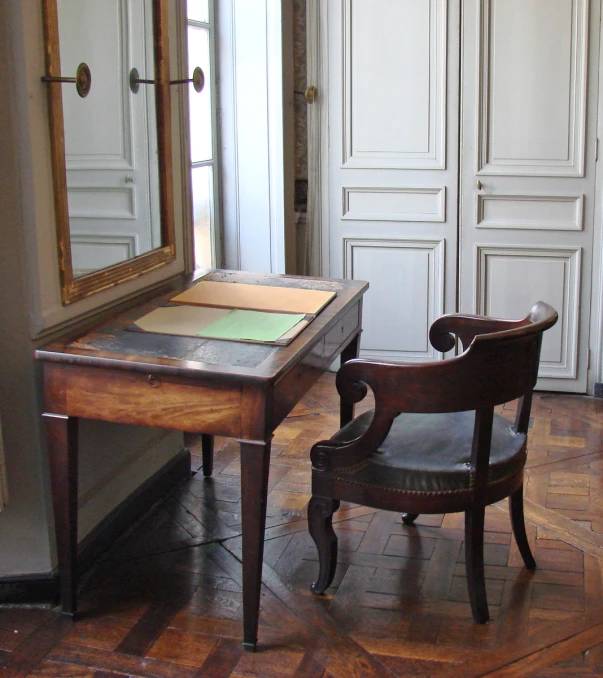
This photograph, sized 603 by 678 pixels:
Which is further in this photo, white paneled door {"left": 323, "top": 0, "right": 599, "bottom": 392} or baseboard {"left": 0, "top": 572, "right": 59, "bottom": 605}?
white paneled door {"left": 323, "top": 0, "right": 599, "bottom": 392}

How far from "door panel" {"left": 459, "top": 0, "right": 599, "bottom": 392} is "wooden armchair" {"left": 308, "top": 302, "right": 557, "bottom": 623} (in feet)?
6.20

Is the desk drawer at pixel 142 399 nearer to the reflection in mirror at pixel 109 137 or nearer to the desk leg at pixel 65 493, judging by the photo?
the desk leg at pixel 65 493

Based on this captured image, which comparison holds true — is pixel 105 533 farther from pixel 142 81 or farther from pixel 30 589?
pixel 142 81

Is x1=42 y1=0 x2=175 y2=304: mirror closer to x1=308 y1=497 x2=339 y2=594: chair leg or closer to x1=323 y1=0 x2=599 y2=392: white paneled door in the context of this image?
x1=308 y1=497 x2=339 y2=594: chair leg

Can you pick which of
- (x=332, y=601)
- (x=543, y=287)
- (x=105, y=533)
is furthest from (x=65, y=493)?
(x=543, y=287)

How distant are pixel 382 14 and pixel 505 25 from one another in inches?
23.7

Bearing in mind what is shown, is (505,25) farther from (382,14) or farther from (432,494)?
(432,494)

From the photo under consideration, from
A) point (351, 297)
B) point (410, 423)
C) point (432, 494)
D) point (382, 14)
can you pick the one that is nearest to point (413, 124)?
point (382, 14)

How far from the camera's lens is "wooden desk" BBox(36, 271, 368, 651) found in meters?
2.29


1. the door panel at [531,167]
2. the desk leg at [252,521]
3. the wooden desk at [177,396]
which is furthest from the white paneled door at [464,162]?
the desk leg at [252,521]

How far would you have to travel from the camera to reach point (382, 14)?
450 cm

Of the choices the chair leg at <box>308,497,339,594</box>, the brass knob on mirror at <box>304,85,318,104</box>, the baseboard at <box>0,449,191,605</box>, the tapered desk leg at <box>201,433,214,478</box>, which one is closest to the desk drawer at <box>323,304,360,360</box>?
the chair leg at <box>308,497,339,594</box>

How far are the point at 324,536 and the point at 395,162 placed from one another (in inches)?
98.9

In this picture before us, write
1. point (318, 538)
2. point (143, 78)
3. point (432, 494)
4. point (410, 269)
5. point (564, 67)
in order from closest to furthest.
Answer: point (432, 494), point (318, 538), point (143, 78), point (564, 67), point (410, 269)
